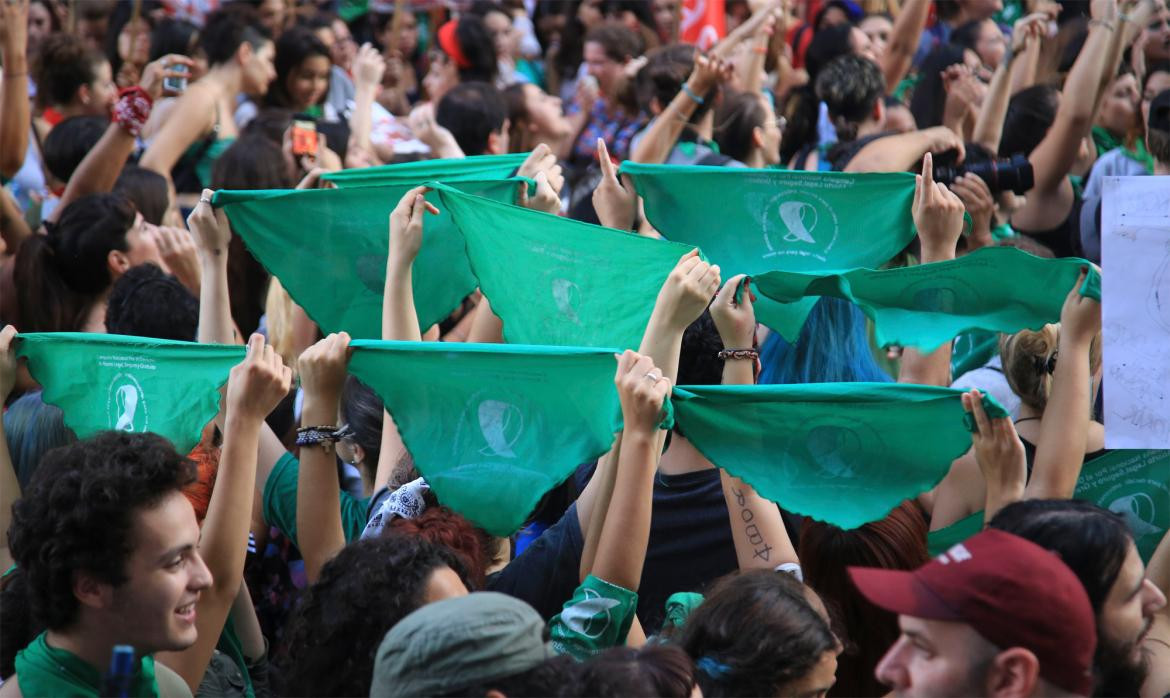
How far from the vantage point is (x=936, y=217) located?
13.1ft

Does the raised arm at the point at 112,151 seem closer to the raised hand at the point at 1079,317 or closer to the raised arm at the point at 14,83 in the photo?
the raised arm at the point at 14,83

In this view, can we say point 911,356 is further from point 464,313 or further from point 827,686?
point 464,313

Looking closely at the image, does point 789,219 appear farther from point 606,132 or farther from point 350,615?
point 606,132

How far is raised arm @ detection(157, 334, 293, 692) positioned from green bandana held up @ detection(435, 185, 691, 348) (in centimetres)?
79

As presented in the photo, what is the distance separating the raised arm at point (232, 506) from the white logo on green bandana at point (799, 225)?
1.67m

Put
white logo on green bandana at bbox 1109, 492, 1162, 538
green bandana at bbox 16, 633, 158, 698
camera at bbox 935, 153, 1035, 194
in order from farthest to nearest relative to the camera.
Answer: camera at bbox 935, 153, 1035, 194
white logo on green bandana at bbox 1109, 492, 1162, 538
green bandana at bbox 16, 633, 158, 698

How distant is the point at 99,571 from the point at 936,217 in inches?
98.1

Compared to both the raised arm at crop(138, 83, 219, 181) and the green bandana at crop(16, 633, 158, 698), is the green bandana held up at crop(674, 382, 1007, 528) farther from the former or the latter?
the raised arm at crop(138, 83, 219, 181)

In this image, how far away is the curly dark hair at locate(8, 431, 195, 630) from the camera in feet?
8.88

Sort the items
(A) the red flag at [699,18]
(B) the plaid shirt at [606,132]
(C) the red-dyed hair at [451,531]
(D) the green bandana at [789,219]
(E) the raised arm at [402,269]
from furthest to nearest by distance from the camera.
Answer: (A) the red flag at [699,18] → (B) the plaid shirt at [606,132] → (D) the green bandana at [789,219] → (E) the raised arm at [402,269] → (C) the red-dyed hair at [451,531]

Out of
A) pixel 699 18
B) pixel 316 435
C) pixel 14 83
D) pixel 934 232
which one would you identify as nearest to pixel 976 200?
pixel 934 232

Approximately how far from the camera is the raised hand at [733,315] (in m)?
3.58

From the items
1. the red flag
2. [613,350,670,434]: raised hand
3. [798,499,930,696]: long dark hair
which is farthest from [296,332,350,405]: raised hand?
the red flag

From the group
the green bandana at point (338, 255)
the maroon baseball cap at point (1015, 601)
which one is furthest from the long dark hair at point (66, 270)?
the maroon baseball cap at point (1015, 601)
